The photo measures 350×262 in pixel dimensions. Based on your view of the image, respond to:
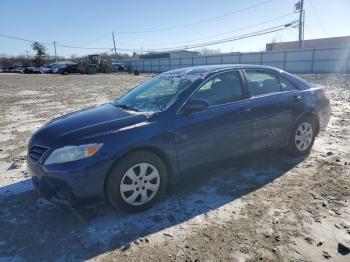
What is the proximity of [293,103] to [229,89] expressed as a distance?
119 centimetres

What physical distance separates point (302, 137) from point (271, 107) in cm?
93

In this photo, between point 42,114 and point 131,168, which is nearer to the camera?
point 131,168

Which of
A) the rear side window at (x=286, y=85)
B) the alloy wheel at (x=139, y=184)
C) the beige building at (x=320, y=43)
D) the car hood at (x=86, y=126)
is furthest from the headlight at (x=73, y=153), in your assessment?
the beige building at (x=320, y=43)

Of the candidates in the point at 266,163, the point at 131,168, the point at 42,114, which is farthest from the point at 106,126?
the point at 42,114

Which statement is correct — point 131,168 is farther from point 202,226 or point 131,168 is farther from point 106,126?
point 202,226

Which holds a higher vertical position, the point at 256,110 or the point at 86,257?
the point at 256,110

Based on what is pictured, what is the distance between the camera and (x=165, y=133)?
3.47 meters

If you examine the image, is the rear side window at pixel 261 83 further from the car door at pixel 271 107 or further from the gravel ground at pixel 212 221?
the gravel ground at pixel 212 221

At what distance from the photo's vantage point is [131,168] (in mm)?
3324

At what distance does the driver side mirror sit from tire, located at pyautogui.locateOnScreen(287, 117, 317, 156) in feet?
6.33

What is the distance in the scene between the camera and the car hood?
3.26 m

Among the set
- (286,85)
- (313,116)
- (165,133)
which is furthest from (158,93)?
(313,116)

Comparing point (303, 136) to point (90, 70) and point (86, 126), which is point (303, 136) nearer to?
point (86, 126)

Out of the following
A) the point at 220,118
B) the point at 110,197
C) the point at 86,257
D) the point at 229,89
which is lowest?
the point at 86,257
